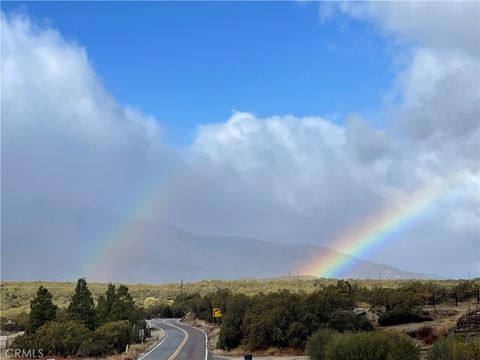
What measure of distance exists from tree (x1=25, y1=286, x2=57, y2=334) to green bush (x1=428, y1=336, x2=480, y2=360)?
44654 millimetres

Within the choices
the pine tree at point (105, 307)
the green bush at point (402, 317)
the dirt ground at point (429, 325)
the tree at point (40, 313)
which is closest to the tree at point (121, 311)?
the pine tree at point (105, 307)

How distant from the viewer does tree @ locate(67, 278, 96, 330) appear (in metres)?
62.2

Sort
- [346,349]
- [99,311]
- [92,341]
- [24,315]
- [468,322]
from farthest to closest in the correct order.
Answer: [24,315], [99,311], [92,341], [468,322], [346,349]

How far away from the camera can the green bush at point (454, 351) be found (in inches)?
791

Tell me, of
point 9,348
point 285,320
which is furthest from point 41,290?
point 285,320

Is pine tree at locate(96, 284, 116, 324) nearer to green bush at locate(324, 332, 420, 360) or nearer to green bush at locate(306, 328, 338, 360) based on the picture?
green bush at locate(306, 328, 338, 360)

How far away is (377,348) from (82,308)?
4640 centimetres

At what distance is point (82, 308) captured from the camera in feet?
207

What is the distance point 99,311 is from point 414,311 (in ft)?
124

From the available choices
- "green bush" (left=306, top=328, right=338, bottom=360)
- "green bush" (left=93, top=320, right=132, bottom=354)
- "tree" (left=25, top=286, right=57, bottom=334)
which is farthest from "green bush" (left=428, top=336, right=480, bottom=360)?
"tree" (left=25, top=286, right=57, bottom=334)

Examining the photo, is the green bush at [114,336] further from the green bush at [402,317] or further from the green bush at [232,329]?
the green bush at [402,317]

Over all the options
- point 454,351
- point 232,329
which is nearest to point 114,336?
point 232,329

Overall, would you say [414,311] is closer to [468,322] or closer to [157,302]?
[468,322]

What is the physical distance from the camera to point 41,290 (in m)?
58.9
